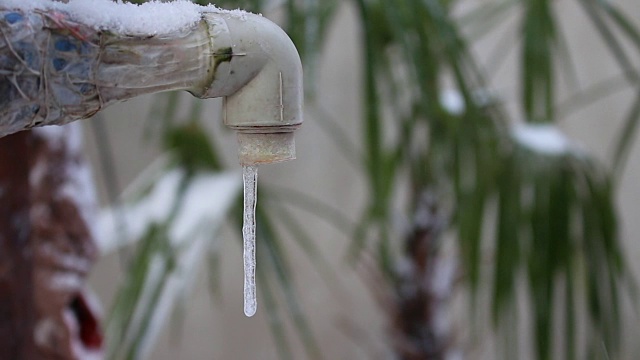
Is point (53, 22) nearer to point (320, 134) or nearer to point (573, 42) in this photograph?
point (320, 134)

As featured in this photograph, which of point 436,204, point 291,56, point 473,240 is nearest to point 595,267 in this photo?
point 473,240

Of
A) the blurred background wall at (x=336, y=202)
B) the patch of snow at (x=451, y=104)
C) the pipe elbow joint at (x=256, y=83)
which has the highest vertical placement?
the pipe elbow joint at (x=256, y=83)

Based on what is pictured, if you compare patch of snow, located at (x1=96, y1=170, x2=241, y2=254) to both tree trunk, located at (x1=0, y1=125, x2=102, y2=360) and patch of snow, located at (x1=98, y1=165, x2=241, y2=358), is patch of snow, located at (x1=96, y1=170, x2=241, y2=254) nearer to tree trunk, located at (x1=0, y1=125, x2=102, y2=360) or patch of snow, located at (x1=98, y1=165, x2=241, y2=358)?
patch of snow, located at (x1=98, y1=165, x2=241, y2=358)

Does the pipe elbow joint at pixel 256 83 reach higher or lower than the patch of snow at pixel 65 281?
higher

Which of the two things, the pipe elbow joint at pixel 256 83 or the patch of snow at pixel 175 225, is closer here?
the pipe elbow joint at pixel 256 83

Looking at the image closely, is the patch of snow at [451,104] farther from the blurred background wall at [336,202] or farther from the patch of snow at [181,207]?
the blurred background wall at [336,202]

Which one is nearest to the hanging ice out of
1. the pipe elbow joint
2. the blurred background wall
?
the pipe elbow joint

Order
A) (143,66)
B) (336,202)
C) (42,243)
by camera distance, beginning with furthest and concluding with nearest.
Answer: (336,202)
(42,243)
(143,66)

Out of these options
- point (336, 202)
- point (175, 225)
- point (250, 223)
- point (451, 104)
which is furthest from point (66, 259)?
point (336, 202)

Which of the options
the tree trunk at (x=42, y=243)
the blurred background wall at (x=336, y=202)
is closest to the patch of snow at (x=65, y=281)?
the tree trunk at (x=42, y=243)

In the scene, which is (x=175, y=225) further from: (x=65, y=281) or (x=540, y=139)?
(x=540, y=139)
